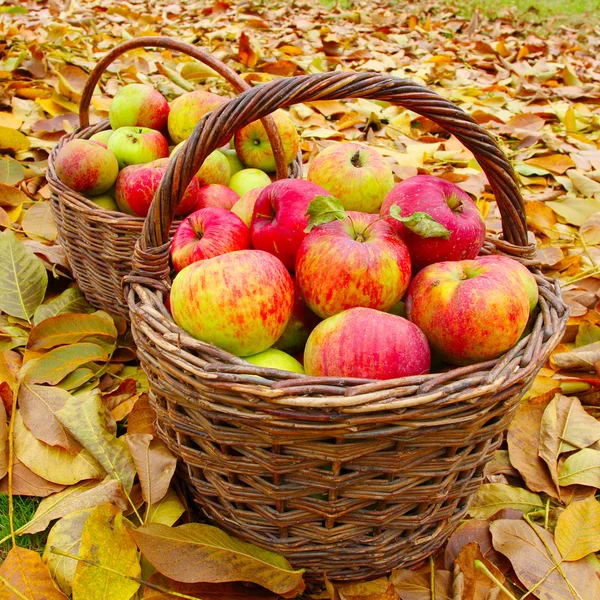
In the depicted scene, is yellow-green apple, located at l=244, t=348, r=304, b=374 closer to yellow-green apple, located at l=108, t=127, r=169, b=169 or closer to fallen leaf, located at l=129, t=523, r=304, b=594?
fallen leaf, located at l=129, t=523, r=304, b=594

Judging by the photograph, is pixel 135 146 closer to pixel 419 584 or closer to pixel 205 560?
pixel 205 560

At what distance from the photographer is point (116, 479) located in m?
1.12

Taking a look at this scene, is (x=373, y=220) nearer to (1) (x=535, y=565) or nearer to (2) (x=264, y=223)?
(2) (x=264, y=223)

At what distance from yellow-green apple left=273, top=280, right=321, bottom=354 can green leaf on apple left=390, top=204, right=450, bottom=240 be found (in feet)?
0.78

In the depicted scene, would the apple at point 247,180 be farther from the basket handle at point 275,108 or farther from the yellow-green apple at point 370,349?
the yellow-green apple at point 370,349

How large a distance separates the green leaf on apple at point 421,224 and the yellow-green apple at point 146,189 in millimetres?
659

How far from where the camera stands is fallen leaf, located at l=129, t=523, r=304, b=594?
89 cm

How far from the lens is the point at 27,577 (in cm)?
95

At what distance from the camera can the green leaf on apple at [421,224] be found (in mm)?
1013

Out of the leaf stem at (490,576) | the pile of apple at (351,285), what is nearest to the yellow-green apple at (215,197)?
the pile of apple at (351,285)

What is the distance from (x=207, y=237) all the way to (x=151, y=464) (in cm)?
45

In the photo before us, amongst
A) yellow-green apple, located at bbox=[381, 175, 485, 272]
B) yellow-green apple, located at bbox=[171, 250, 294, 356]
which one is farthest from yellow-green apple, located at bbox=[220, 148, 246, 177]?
yellow-green apple, located at bbox=[171, 250, 294, 356]

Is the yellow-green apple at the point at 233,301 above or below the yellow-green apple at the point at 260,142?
above

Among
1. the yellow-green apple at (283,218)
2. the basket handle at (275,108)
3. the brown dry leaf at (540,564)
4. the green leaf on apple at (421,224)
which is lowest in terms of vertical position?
the brown dry leaf at (540,564)
